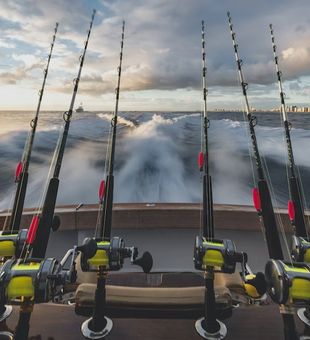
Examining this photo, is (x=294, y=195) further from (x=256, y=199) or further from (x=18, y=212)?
(x=18, y=212)

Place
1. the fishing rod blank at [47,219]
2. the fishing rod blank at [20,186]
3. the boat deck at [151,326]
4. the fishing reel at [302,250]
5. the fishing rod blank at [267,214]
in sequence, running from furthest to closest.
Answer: the fishing rod blank at [20,186] < the fishing rod blank at [267,214] < the fishing rod blank at [47,219] < the fishing reel at [302,250] < the boat deck at [151,326]

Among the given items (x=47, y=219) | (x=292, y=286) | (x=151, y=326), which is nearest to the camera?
(x=292, y=286)

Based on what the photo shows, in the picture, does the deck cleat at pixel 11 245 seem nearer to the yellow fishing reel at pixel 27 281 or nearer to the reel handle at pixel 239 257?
the yellow fishing reel at pixel 27 281

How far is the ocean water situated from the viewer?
5.61 m

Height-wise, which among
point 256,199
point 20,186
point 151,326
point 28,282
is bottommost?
point 151,326

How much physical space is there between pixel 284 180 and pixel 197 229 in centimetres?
410

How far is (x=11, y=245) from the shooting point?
1.66 metres

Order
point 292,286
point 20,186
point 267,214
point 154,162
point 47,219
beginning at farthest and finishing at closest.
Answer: point 154,162 < point 20,186 < point 267,214 < point 47,219 < point 292,286

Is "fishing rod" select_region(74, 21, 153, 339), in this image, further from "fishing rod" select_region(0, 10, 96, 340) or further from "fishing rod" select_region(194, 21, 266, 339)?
"fishing rod" select_region(194, 21, 266, 339)

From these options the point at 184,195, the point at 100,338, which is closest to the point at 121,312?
the point at 100,338

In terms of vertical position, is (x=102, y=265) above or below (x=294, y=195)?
below

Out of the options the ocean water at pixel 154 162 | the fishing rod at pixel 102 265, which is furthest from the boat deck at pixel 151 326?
the ocean water at pixel 154 162

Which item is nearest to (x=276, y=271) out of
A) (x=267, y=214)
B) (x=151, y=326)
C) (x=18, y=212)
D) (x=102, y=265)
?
(x=151, y=326)

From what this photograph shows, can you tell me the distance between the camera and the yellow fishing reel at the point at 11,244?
1.65 meters
